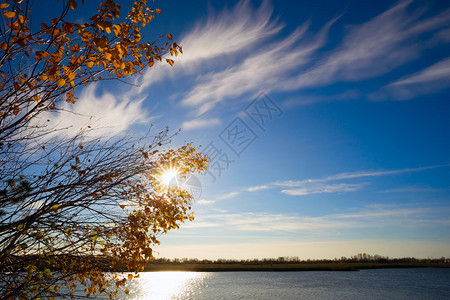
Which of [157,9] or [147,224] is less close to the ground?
[157,9]

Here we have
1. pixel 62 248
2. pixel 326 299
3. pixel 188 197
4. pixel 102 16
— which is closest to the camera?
pixel 102 16

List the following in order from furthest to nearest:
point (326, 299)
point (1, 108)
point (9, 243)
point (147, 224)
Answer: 1. point (326, 299)
2. point (147, 224)
3. point (9, 243)
4. point (1, 108)

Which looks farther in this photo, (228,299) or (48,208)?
(228,299)

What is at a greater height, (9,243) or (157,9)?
(157,9)

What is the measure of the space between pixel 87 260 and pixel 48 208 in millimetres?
1406

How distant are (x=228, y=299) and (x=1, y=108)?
5534 cm

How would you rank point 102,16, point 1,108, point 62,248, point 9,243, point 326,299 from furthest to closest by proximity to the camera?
point 326,299
point 62,248
point 9,243
point 1,108
point 102,16

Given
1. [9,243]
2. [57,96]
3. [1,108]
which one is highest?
[57,96]

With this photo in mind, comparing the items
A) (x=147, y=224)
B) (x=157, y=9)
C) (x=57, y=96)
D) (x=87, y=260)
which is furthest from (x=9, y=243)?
(x=157, y=9)

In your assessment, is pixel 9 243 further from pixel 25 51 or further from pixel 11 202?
pixel 25 51

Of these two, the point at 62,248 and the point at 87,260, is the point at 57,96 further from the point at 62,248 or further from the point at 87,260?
the point at 87,260

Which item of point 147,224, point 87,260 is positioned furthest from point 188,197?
point 87,260

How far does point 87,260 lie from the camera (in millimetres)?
5137

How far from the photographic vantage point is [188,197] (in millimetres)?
5777
